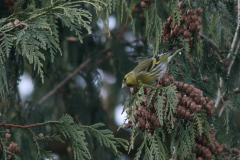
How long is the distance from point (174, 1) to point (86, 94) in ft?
6.41

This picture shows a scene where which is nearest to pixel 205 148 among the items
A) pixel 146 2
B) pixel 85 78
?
pixel 146 2

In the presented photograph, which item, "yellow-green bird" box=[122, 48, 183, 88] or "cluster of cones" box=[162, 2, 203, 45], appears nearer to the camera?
"cluster of cones" box=[162, 2, 203, 45]

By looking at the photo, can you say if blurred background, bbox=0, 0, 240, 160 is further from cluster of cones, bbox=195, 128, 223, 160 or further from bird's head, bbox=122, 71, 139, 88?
cluster of cones, bbox=195, 128, 223, 160

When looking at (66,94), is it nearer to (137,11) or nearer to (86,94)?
(86,94)

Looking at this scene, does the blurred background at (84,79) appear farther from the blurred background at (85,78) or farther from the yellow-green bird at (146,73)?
the yellow-green bird at (146,73)

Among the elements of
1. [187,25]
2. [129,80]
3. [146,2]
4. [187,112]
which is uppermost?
[146,2]

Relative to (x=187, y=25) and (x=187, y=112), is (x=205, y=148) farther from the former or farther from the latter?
(x=187, y=25)

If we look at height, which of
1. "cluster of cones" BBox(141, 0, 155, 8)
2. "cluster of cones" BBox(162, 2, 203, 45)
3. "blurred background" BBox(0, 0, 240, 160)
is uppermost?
"cluster of cones" BBox(141, 0, 155, 8)

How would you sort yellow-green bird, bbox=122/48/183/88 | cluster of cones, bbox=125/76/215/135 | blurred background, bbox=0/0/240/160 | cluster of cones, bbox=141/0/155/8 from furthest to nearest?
blurred background, bbox=0/0/240/160, yellow-green bird, bbox=122/48/183/88, cluster of cones, bbox=141/0/155/8, cluster of cones, bbox=125/76/215/135

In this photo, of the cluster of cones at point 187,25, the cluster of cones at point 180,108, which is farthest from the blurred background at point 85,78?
the cluster of cones at point 180,108

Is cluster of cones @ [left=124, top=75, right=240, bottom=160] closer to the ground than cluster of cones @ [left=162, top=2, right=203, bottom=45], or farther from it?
closer to the ground

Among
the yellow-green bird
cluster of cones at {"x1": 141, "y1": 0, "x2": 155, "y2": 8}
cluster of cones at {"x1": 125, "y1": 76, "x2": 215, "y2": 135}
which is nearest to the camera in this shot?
cluster of cones at {"x1": 125, "y1": 76, "x2": 215, "y2": 135}

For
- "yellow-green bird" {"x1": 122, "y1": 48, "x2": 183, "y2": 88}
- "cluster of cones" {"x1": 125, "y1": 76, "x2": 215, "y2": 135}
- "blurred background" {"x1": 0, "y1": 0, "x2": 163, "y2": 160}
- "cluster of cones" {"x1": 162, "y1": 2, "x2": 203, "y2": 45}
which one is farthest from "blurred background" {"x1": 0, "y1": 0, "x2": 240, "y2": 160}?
"cluster of cones" {"x1": 125, "y1": 76, "x2": 215, "y2": 135}

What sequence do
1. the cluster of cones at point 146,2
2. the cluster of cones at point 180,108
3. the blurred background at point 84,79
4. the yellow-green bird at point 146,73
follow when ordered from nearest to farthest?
the cluster of cones at point 180,108
the cluster of cones at point 146,2
the yellow-green bird at point 146,73
the blurred background at point 84,79
